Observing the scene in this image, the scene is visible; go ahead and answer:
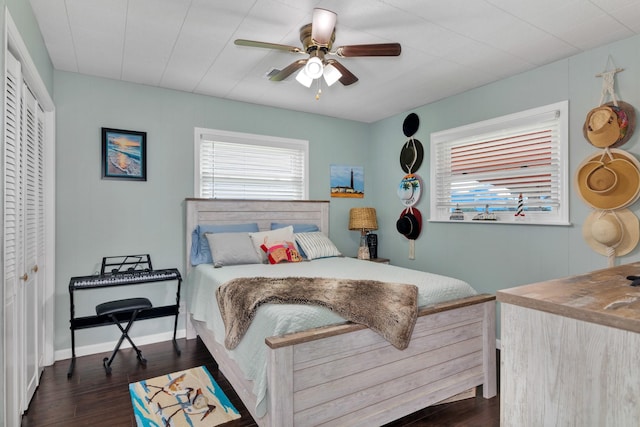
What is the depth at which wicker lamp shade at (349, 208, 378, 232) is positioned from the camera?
4.39 meters

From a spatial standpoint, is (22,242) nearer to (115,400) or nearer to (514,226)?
(115,400)

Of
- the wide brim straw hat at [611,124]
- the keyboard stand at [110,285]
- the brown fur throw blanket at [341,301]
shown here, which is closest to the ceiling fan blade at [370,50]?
the brown fur throw blanket at [341,301]

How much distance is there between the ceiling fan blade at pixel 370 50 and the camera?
2.13m

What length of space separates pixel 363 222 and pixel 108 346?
297 cm

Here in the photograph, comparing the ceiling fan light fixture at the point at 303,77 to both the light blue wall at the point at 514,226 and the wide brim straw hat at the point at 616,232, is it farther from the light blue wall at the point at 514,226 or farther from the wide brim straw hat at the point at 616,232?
the wide brim straw hat at the point at 616,232

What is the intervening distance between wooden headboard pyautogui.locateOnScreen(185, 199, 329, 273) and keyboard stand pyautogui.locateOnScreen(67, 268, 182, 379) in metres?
0.40

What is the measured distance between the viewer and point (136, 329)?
3.42m

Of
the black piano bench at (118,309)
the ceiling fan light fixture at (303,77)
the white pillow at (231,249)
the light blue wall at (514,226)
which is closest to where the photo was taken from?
the ceiling fan light fixture at (303,77)

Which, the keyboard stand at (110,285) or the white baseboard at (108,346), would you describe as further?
the white baseboard at (108,346)

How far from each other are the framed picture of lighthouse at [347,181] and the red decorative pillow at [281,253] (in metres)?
1.32

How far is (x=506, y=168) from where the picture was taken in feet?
10.9

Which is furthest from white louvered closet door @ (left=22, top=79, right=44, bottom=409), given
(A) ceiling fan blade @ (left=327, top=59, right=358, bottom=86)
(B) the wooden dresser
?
(B) the wooden dresser

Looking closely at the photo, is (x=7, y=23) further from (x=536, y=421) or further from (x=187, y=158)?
(x=536, y=421)

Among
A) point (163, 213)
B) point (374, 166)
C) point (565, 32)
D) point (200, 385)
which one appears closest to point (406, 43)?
point (565, 32)
